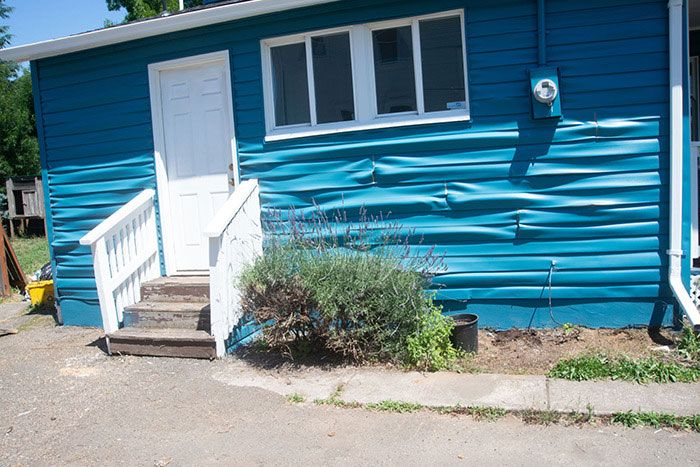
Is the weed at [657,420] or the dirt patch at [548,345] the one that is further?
the dirt patch at [548,345]

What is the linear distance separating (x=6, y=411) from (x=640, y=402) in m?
4.65

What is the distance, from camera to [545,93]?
5.34 metres

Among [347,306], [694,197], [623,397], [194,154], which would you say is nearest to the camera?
[623,397]

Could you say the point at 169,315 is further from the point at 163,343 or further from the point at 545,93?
the point at 545,93

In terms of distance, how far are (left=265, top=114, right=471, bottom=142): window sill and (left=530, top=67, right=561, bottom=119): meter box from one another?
2.07 feet

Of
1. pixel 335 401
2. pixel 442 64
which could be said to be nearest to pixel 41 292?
pixel 335 401

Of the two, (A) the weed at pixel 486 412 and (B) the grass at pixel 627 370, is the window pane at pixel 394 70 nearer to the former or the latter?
(B) the grass at pixel 627 370

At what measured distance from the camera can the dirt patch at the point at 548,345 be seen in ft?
16.4

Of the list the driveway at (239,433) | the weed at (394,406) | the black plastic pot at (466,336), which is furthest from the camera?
Result: the black plastic pot at (466,336)

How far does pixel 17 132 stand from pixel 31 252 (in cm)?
924

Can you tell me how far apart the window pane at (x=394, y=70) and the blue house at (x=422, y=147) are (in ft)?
0.05

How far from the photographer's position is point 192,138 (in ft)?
21.9

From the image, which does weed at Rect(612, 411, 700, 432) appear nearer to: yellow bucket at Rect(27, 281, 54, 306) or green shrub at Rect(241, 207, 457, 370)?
green shrub at Rect(241, 207, 457, 370)

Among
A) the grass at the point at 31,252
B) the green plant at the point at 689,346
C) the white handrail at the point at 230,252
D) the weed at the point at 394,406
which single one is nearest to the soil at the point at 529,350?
the green plant at the point at 689,346
